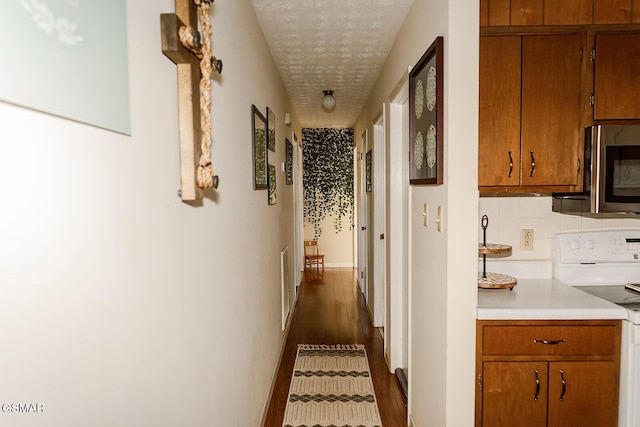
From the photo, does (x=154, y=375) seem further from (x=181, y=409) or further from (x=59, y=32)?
(x=59, y=32)

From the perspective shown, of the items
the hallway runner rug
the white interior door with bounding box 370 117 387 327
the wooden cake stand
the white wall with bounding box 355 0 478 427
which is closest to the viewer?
the white wall with bounding box 355 0 478 427

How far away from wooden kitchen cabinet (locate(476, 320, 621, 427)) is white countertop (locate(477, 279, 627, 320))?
0.04 m

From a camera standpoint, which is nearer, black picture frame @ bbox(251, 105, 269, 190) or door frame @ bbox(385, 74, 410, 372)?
black picture frame @ bbox(251, 105, 269, 190)

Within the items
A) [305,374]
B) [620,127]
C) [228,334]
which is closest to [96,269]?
[228,334]

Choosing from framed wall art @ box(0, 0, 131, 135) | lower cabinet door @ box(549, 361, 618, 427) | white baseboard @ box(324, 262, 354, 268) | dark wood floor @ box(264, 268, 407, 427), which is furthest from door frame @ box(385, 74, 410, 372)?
white baseboard @ box(324, 262, 354, 268)

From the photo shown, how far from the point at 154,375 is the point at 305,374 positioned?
2.31m

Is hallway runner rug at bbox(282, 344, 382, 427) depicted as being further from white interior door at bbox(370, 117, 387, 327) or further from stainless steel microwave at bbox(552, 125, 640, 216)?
stainless steel microwave at bbox(552, 125, 640, 216)

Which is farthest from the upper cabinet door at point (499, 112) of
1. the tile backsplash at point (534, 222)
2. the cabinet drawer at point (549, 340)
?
the cabinet drawer at point (549, 340)

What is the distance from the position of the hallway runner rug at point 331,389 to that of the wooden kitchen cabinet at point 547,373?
36.9 inches

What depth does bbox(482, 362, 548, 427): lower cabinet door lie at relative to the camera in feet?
5.88

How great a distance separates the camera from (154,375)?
1.00m

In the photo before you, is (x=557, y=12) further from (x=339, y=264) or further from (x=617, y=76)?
(x=339, y=264)

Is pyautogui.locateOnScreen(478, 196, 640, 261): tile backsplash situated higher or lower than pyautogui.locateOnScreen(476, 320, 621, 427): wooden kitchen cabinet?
higher
